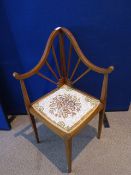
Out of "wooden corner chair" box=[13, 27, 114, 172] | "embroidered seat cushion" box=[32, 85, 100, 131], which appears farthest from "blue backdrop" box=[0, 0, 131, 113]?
"embroidered seat cushion" box=[32, 85, 100, 131]

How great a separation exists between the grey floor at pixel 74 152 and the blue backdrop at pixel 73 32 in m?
0.36

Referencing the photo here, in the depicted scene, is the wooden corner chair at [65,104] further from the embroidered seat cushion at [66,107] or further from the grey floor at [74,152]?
the grey floor at [74,152]

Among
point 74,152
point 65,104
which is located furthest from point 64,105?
point 74,152

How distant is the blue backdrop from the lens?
1142 millimetres

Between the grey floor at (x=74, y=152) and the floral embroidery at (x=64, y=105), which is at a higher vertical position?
the floral embroidery at (x=64, y=105)

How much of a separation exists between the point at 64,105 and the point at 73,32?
0.50 meters

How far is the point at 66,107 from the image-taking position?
3.92ft

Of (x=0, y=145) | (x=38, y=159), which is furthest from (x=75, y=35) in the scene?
(x=0, y=145)

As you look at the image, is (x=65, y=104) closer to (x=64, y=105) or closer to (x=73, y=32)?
(x=64, y=105)

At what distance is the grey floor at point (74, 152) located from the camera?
1.32 metres

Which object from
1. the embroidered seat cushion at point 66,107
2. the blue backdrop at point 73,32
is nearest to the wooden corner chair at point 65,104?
the embroidered seat cushion at point 66,107

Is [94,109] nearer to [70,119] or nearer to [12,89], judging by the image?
[70,119]

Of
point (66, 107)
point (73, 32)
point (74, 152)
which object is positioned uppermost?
point (73, 32)

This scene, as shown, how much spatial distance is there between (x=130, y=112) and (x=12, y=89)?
3.62ft
